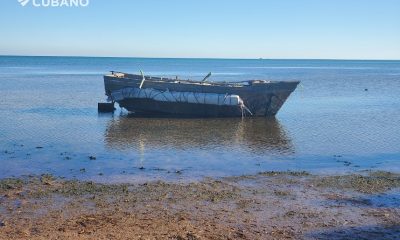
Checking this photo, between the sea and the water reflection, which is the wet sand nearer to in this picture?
the sea

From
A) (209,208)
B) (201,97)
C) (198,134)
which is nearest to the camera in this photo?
(209,208)

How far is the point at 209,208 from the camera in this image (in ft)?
37.6

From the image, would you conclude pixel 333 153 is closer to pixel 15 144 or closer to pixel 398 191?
pixel 398 191

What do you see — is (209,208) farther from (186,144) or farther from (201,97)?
(201,97)

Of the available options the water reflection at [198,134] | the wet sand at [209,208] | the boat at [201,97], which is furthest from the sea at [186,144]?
the wet sand at [209,208]

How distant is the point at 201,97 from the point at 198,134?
19.7ft

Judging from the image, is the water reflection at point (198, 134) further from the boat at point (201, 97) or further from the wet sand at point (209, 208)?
the wet sand at point (209, 208)

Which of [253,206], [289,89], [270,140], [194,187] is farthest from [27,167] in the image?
[289,89]

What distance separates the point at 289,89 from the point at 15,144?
15691 millimetres

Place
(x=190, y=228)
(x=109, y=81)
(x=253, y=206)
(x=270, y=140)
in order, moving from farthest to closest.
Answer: (x=109, y=81)
(x=270, y=140)
(x=253, y=206)
(x=190, y=228)

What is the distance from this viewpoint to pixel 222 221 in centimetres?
1049

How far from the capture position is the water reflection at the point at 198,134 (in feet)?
64.5

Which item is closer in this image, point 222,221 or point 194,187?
point 222,221

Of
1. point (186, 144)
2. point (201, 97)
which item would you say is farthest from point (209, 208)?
point (201, 97)
